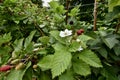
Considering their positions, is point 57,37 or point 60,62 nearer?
point 60,62

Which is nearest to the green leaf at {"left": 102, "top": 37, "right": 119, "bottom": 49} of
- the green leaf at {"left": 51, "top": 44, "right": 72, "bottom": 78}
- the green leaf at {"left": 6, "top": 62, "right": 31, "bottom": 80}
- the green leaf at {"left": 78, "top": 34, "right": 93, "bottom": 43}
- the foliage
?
the foliage

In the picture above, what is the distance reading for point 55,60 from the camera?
52.2 inches

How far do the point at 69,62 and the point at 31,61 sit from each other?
0.21m

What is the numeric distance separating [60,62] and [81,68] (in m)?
0.10

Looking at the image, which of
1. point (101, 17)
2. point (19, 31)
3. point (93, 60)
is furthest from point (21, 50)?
point (101, 17)

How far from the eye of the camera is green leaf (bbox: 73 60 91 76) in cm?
134

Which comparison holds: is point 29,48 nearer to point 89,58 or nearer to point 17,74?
point 17,74

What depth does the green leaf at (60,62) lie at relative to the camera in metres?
1.30

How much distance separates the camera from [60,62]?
4.32ft

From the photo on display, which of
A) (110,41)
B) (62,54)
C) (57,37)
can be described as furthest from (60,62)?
(110,41)

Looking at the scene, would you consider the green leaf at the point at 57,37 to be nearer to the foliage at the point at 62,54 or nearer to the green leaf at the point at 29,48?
A: the foliage at the point at 62,54

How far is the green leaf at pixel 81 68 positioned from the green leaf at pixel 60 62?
2.0 inches

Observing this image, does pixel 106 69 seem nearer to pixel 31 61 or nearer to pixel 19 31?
pixel 31 61

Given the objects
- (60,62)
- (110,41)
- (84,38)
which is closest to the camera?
(60,62)
